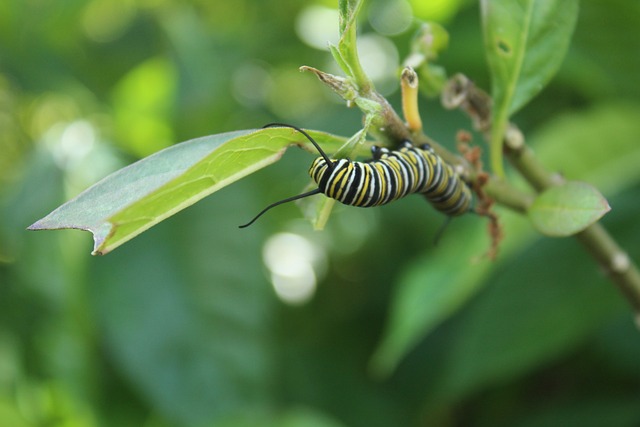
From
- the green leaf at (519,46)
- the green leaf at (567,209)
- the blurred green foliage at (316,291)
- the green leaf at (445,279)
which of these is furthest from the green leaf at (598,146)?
the green leaf at (567,209)

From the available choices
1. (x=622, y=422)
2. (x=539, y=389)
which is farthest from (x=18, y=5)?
(x=622, y=422)

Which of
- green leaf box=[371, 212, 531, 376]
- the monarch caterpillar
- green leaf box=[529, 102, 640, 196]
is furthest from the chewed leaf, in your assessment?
green leaf box=[529, 102, 640, 196]

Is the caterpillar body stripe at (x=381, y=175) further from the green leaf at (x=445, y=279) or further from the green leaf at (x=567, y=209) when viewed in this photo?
the green leaf at (x=445, y=279)

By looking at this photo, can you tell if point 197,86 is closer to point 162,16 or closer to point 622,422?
point 162,16

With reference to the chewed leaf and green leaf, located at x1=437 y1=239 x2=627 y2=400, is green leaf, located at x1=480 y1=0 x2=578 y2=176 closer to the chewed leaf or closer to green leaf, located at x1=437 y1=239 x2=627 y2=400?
the chewed leaf

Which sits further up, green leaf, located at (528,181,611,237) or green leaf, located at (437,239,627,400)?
green leaf, located at (528,181,611,237)

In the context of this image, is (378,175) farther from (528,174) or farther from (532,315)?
(532,315)

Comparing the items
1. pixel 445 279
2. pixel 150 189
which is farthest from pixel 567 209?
pixel 445 279
